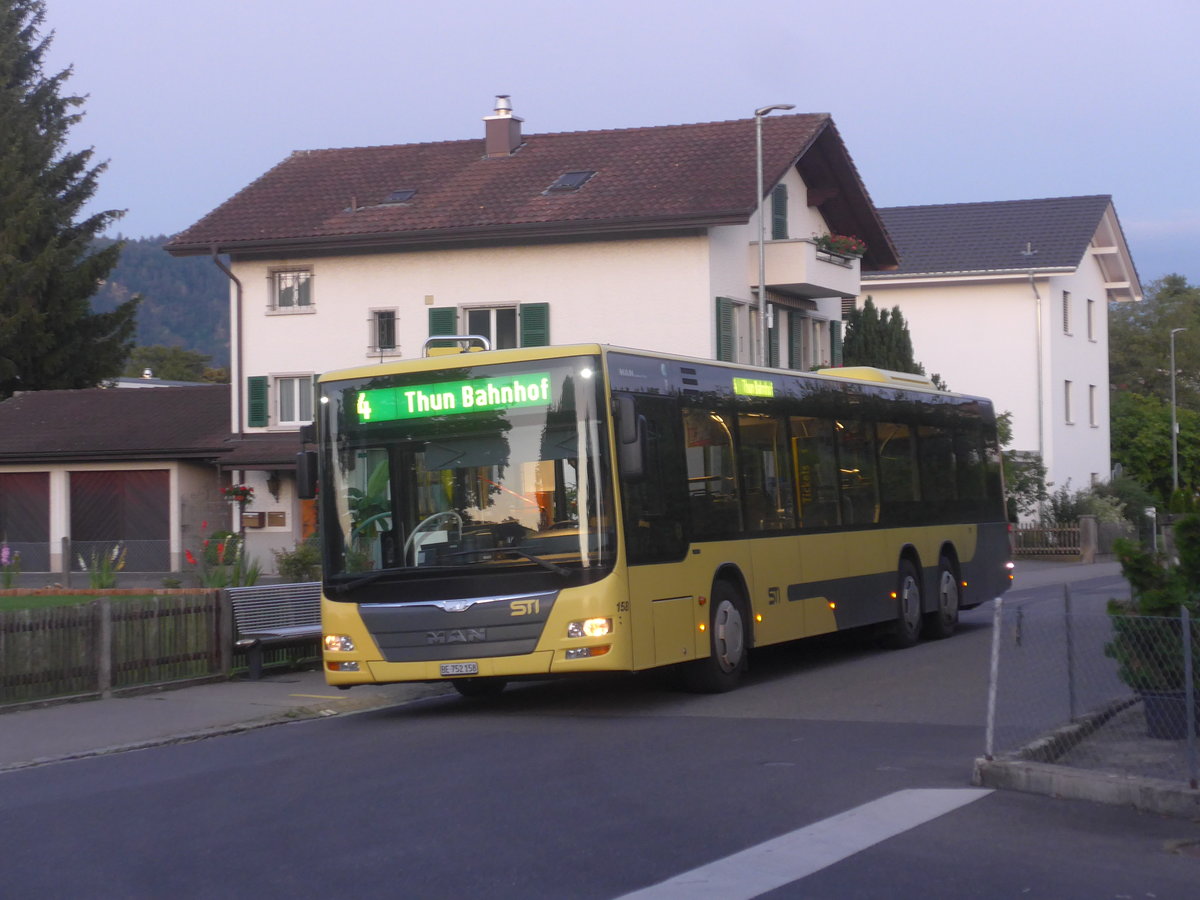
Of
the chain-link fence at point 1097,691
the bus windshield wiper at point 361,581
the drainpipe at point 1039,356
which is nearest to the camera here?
the chain-link fence at point 1097,691

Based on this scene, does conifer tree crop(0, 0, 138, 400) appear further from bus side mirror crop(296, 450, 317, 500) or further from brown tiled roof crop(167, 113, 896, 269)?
bus side mirror crop(296, 450, 317, 500)

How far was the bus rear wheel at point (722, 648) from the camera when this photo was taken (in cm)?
1426

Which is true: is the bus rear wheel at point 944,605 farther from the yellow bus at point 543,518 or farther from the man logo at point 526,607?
the man logo at point 526,607

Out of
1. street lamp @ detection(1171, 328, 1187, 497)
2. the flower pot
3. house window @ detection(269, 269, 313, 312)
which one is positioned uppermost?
house window @ detection(269, 269, 313, 312)

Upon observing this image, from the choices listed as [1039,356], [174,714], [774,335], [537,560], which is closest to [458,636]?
[537,560]

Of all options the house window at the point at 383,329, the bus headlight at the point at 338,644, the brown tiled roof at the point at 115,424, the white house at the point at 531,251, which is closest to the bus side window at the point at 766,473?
the bus headlight at the point at 338,644

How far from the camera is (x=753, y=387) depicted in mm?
15695

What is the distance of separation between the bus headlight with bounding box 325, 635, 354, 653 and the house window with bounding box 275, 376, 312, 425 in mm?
25260

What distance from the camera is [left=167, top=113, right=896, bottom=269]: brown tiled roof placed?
3525 cm

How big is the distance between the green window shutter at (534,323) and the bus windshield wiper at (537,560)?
23.2m

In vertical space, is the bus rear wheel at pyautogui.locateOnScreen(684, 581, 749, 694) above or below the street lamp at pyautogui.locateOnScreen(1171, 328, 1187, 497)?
below

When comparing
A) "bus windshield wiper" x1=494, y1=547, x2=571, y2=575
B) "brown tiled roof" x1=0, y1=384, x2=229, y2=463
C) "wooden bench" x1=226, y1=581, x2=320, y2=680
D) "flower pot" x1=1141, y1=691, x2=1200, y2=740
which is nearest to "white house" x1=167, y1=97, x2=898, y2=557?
"brown tiled roof" x1=0, y1=384, x2=229, y2=463

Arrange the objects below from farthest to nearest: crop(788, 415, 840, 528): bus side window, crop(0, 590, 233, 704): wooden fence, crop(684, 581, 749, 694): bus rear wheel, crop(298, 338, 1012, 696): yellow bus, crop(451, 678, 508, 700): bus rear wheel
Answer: crop(788, 415, 840, 528): bus side window < crop(451, 678, 508, 700): bus rear wheel < crop(684, 581, 749, 694): bus rear wheel < crop(0, 590, 233, 704): wooden fence < crop(298, 338, 1012, 696): yellow bus

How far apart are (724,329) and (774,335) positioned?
3336mm
